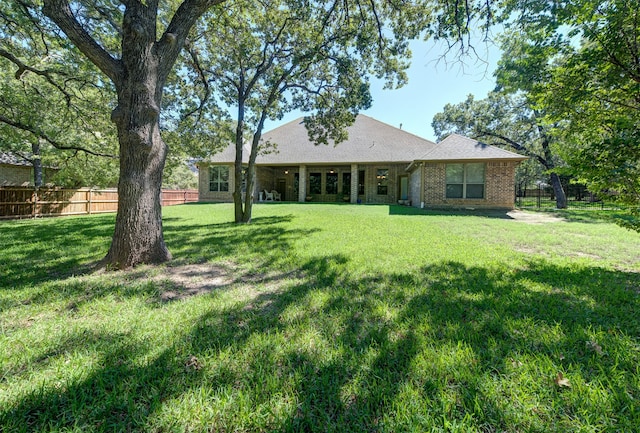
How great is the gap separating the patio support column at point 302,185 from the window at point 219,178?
6.03m

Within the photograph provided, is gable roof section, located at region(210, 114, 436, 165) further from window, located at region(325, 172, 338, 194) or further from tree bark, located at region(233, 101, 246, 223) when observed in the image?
tree bark, located at region(233, 101, 246, 223)

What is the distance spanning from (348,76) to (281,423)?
958 centimetres

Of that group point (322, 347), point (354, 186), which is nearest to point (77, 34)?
point (322, 347)

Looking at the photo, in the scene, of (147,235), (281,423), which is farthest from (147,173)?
(281,423)

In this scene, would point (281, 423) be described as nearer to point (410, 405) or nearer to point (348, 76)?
point (410, 405)

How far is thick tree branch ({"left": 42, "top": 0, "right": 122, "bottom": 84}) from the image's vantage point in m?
3.71

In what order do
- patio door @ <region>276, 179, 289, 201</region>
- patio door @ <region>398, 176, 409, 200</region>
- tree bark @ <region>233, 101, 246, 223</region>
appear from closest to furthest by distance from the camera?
tree bark @ <region>233, 101, 246, 223</region> < patio door @ <region>398, 176, 409, 200</region> < patio door @ <region>276, 179, 289, 201</region>

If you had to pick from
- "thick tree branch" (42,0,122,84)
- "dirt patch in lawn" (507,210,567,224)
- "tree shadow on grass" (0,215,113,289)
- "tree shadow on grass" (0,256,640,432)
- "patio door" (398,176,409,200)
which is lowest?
"tree shadow on grass" (0,256,640,432)

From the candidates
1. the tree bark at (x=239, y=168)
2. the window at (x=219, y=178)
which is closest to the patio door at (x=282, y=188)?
the window at (x=219, y=178)

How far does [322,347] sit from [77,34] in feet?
18.0

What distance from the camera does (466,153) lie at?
13.6m

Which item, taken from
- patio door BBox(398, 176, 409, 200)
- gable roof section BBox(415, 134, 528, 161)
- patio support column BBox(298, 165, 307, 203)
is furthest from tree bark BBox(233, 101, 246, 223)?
patio door BBox(398, 176, 409, 200)

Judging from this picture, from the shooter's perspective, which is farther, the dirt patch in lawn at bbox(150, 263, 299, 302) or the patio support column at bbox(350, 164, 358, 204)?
the patio support column at bbox(350, 164, 358, 204)

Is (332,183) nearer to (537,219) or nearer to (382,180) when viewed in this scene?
(382,180)
